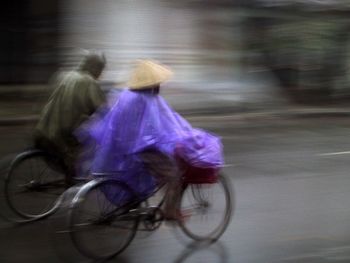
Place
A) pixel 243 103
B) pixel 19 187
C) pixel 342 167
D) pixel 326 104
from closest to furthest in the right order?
1. pixel 19 187
2. pixel 342 167
3. pixel 243 103
4. pixel 326 104

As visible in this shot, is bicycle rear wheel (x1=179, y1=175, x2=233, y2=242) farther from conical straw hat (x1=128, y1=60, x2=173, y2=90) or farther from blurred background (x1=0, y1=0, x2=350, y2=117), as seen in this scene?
blurred background (x1=0, y1=0, x2=350, y2=117)

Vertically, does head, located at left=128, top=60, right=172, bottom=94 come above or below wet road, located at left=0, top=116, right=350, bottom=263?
above

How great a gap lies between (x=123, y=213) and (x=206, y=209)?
82cm

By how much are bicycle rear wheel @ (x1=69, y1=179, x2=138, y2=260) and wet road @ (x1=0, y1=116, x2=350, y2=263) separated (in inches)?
6.8

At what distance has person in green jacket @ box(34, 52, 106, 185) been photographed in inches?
249

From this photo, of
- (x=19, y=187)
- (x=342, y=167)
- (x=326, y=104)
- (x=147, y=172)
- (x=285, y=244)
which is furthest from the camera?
(x=326, y=104)

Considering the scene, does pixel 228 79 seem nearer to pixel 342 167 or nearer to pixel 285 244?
pixel 342 167

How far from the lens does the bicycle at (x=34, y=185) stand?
20.9 ft

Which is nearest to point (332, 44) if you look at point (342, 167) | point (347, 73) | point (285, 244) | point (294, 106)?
point (347, 73)

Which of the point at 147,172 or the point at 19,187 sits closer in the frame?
the point at 147,172

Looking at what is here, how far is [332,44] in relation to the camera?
15539 millimetres

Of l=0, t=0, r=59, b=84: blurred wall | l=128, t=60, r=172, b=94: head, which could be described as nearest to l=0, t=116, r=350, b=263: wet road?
l=128, t=60, r=172, b=94: head

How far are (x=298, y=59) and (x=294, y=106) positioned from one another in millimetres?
1260

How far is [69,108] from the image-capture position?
633 centimetres
